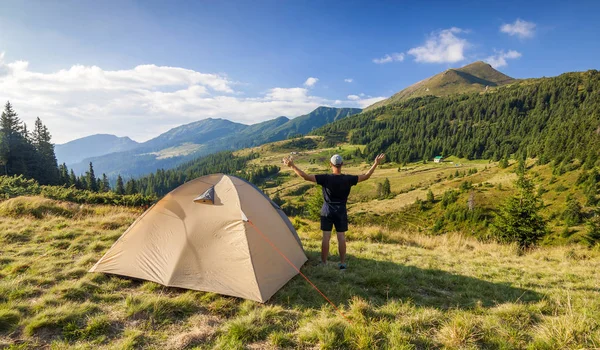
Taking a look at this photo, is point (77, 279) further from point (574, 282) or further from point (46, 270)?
point (574, 282)

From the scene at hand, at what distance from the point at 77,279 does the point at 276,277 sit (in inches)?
188

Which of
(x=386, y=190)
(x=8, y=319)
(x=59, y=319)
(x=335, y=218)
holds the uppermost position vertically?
(x=335, y=218)

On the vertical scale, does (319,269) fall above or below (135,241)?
below

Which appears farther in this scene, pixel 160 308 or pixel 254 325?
pixel 160 308

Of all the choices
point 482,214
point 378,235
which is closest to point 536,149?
point 482,214

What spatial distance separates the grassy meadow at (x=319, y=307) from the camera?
4.23 m

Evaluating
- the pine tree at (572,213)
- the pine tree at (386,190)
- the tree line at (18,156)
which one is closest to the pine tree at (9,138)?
the tree line at (18,156)

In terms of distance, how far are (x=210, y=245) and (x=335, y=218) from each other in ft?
10.9

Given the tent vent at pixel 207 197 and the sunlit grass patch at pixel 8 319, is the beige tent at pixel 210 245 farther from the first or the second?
the sunlit grass patch at pixel 8 319

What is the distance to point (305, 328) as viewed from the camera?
Result: 15.0ft

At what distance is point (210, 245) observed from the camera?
6.45 meters

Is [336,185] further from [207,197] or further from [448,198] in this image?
[448,198]

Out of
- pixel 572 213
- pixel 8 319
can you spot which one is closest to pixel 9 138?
pixel 8 319

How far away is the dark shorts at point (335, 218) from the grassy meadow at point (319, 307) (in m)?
1.21
